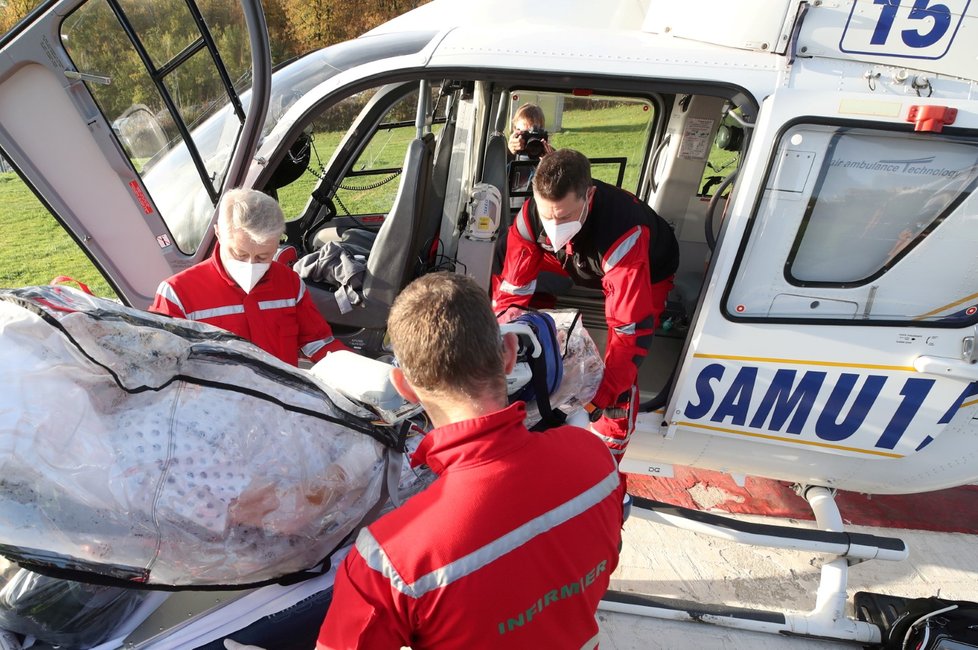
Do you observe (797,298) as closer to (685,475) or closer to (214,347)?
(685,475)

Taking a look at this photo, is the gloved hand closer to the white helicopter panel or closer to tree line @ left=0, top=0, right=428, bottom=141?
tree line @ left=0, top=0, right=428, bottom=141

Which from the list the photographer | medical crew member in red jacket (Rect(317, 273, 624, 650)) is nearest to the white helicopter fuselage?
the photographer

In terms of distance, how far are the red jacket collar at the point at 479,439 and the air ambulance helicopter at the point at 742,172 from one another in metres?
1.47

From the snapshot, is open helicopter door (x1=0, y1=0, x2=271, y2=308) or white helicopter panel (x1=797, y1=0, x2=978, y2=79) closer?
white helicopter panel (x1=797, y1=0, x2=978, y2=79)

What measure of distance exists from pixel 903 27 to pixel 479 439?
207 cm

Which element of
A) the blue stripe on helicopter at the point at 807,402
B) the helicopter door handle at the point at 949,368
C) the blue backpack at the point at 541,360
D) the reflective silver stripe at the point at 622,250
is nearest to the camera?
the blue backpack at the point at 541,360

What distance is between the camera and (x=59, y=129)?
7.68ft

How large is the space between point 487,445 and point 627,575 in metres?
2.15

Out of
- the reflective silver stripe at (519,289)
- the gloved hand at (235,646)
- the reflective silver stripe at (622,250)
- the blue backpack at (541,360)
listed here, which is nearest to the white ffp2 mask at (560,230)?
the reflective silver stripe at (622,250)

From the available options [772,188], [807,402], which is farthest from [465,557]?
[807,402]

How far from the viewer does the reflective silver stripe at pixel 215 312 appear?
2.11m

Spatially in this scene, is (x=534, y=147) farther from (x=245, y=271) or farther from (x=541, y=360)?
(x=541, y=360)

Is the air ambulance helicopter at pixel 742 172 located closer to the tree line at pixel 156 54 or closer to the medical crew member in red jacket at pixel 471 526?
the tree line at pixel 156 54

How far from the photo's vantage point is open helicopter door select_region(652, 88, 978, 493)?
2018 mm
